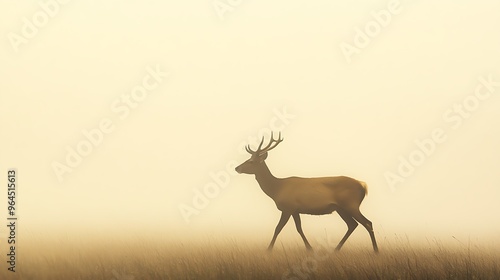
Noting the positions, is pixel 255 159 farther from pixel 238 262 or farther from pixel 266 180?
pixel 238 262

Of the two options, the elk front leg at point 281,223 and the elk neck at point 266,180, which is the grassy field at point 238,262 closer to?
the elk front leg at point 281,223

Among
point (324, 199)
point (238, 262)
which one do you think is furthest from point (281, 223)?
point (238, 262)

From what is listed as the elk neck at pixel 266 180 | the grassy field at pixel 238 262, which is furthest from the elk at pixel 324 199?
the grassy field at pixel 238 262

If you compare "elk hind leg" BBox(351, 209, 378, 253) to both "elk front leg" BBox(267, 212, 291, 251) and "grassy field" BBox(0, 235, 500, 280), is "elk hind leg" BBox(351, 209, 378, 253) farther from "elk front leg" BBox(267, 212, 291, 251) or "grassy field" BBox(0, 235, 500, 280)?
"elk front leg" BBox(267, 212, 291, 251)

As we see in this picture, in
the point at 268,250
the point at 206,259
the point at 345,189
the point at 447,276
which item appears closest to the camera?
the point at 447,276

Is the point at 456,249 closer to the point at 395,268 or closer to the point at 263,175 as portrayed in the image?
the point at 395,268

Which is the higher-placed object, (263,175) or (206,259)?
(263,175)

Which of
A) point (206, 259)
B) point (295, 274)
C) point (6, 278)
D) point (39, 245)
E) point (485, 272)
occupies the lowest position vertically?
point (485, 272)

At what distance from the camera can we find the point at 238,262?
28.9ft

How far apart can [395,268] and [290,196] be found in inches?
119

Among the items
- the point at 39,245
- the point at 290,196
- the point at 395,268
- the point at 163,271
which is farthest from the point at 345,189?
the point at 39,245

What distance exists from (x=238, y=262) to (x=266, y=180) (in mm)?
2864

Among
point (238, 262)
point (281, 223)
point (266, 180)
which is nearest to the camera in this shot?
point (238, 262)

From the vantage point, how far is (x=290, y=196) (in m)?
11.2
